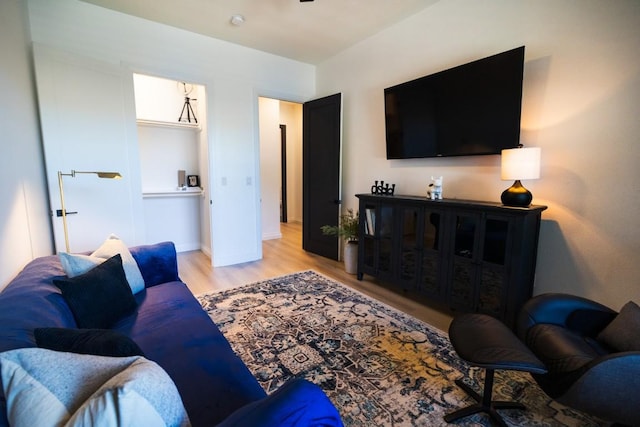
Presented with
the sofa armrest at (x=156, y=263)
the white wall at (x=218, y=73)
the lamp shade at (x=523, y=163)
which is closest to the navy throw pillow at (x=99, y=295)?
the sofa armrest at (x=156, y=263)

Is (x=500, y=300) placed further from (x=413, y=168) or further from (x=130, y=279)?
(x=130, y=279)

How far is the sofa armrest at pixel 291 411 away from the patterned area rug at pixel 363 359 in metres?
0.91

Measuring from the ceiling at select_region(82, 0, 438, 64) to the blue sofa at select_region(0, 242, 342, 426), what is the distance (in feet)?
8.81

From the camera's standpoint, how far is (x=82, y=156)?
9.23 feet

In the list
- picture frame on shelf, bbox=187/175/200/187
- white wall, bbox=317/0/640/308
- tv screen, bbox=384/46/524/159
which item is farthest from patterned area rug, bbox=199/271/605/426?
picture frame on shelf, bbox=187/175/200/187

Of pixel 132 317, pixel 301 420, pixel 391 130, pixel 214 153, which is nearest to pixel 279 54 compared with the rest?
pixel 214 153

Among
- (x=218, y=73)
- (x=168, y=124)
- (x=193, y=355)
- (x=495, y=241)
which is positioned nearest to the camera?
(x=193, y=355)

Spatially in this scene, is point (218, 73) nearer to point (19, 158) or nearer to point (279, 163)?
point (19, 158)

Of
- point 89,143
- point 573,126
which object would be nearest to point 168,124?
point 89,143

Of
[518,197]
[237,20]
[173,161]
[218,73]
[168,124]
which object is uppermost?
[237,20]

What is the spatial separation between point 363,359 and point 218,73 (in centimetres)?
368

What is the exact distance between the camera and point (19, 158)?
214cm

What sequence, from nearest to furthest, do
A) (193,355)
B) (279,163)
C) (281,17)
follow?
1. (193,355)
2. (281,17)
3. (279,163)

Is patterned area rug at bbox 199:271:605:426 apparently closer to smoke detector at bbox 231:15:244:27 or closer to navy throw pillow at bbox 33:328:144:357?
navy throw pillow at bbox 33:328:144:357
